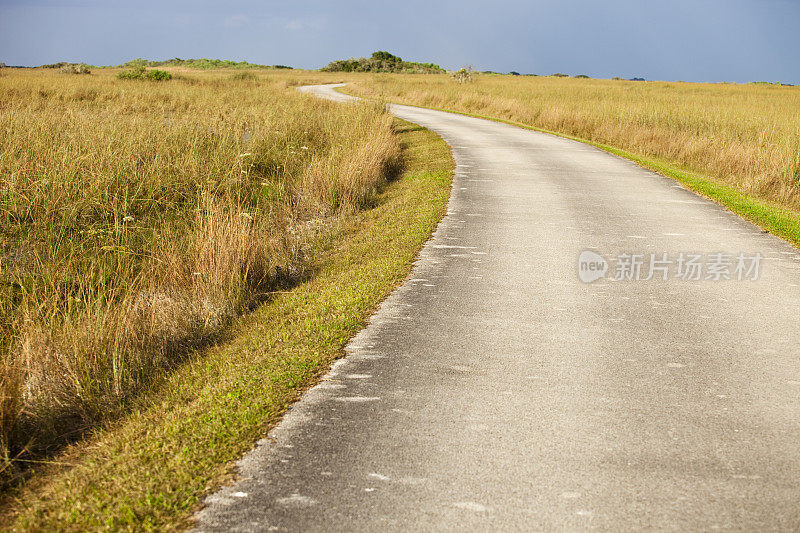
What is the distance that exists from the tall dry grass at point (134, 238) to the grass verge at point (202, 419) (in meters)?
0.37

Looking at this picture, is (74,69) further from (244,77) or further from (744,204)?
(744,204)

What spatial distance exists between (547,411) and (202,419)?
6.89 ft

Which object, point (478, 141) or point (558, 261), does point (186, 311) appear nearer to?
point (558, 261)

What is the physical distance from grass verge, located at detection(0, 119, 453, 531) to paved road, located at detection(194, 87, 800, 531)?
0.54 ft

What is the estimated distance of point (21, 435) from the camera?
4.08 m

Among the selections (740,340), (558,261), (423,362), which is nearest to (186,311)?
(423,362)

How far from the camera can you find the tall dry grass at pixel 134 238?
449 cm

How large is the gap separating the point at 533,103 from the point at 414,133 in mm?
9879

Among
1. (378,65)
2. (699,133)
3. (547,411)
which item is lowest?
(547,411)

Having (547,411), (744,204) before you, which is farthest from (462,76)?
(547,411)

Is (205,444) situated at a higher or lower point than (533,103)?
lower

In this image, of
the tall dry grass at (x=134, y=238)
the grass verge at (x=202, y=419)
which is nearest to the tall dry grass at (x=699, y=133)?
the tall dry grass at (x=134, y=238)

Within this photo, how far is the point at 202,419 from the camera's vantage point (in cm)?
376

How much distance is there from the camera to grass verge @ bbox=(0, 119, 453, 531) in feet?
9.79
